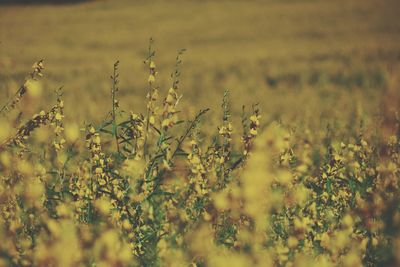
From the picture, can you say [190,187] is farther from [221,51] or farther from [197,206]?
[221,51]

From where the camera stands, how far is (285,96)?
10.6 metres

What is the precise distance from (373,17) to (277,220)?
20187 mm

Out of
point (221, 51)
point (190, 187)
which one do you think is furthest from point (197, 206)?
point (221, 51)

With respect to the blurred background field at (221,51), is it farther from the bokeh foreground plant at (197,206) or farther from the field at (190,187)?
the bokeh foreground plant at (197,206)

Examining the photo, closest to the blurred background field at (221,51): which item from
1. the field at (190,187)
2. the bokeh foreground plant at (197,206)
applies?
the field at (190,187)

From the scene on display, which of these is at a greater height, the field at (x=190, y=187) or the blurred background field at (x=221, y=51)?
the blurred background field at (x=221, y=51)

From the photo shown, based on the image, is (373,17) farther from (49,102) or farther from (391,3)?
(49,102)

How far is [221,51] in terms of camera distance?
17.5m

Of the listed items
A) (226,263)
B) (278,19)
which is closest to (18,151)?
(226,263)

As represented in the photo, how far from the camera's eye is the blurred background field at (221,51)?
9906 mm

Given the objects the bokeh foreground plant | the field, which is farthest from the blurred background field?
the bokeh foreground plant

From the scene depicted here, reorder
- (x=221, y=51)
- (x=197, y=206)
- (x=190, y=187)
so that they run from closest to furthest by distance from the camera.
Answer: (x=197, y=206)
(x=190, y=187)
(x=221, y=51)

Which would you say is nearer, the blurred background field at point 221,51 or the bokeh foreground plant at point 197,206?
the bokeh foreground plant at point 197,206

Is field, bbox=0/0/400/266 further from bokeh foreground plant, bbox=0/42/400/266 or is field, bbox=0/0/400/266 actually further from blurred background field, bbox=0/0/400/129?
blurred background field, bbox=0/0/400/129
